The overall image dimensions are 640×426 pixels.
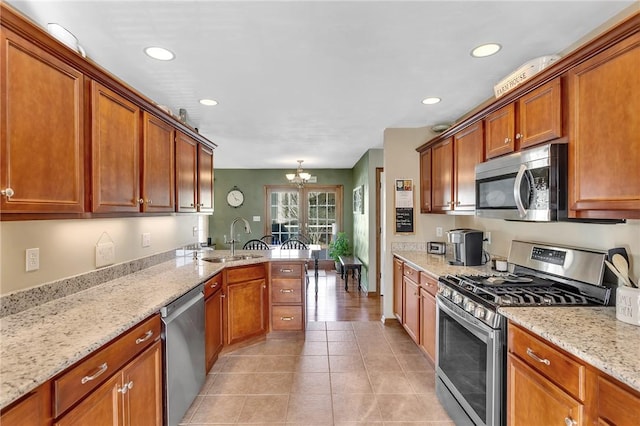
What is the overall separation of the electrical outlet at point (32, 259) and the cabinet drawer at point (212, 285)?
1.09m

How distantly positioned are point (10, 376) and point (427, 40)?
236 centimetres

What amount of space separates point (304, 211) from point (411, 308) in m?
4.64

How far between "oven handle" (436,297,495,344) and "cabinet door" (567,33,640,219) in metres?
0.75

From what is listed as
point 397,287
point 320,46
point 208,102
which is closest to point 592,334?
point 320,46

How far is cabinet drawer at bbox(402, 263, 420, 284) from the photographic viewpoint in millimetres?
2963

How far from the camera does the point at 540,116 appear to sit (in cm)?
182

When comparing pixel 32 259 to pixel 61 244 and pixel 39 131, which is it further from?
pixel 39 131

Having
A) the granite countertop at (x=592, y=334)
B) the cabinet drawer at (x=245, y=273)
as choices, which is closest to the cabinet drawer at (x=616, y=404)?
the granite countertop at (x=592, y=334)

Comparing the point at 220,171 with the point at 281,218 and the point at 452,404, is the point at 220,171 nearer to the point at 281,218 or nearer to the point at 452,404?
the point at 281,218

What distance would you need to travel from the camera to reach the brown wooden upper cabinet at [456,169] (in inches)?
103

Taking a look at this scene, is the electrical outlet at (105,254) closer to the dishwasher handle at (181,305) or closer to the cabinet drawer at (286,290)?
the dishwasher handle at (181,305)

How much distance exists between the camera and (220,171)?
7391 mm

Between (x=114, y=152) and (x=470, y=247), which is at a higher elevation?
(x=114, y=152)

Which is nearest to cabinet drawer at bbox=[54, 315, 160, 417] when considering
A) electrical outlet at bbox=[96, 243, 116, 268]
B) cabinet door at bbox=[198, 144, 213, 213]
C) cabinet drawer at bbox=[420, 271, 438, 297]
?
electrical outlet at bbox=[96, 243, 116, 268]
